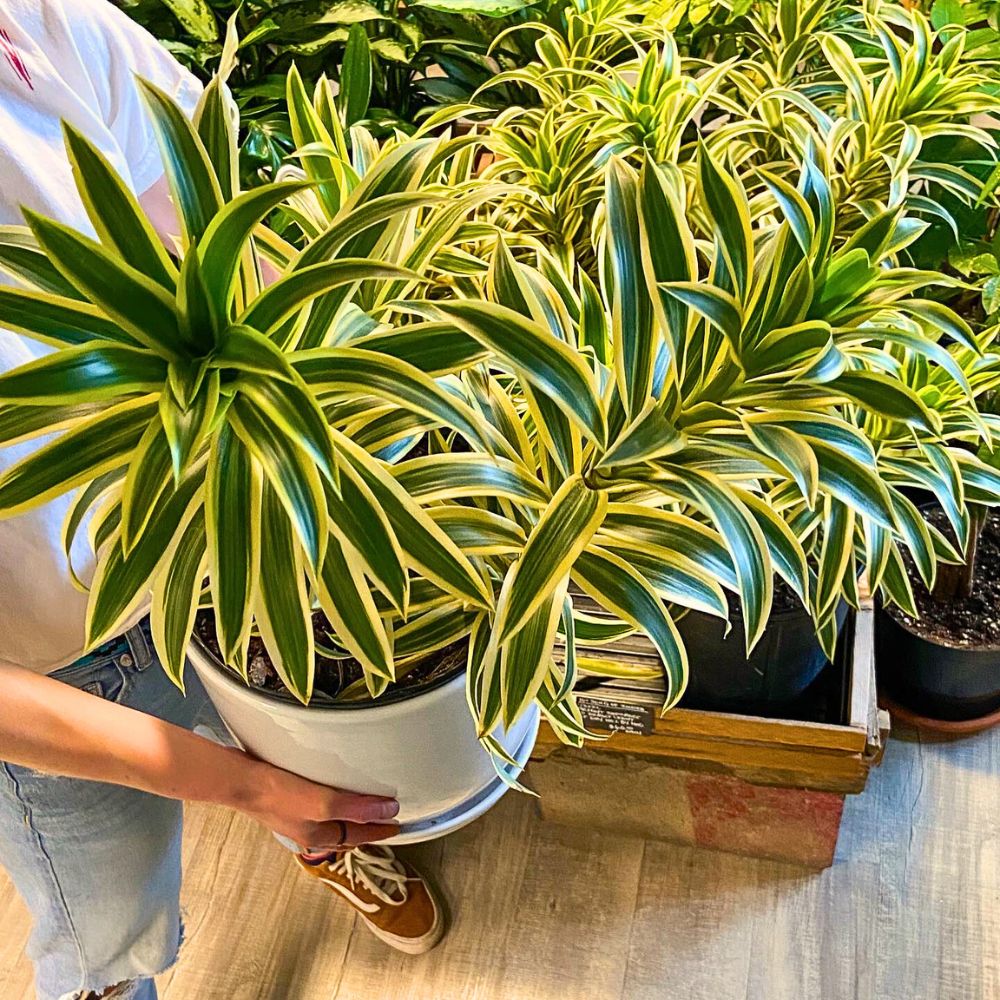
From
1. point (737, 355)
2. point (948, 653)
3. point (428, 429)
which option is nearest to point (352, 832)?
point (428, 429)

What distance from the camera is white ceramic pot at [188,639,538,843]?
0.68 metres

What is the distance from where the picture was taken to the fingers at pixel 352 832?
2.68 feet

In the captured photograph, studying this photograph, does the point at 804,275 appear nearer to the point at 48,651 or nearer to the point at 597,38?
the point at 48,651

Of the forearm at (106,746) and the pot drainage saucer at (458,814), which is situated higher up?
the forearm at (106,746)

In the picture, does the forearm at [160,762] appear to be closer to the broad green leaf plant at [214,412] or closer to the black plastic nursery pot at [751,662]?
the broad green leaf plant at [214,412]

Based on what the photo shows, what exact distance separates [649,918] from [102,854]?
0.84 metres

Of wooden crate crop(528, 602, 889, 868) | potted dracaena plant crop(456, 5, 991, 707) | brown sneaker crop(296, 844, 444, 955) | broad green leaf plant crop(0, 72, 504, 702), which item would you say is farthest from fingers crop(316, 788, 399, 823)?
brown sneaker crop(296, 844, 444, 955)

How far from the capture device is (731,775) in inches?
51.7

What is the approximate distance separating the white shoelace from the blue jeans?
0.95 feet

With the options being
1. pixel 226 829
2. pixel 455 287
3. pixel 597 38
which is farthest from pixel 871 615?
pixel 226 829

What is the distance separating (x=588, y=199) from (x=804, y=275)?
20.6 inches

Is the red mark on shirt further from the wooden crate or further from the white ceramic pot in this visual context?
the wooden crate

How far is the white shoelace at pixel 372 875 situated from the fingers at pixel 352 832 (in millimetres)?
669

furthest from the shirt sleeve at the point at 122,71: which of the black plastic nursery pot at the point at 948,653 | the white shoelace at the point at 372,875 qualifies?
the black plastic nursery pot at the point at 948,653
